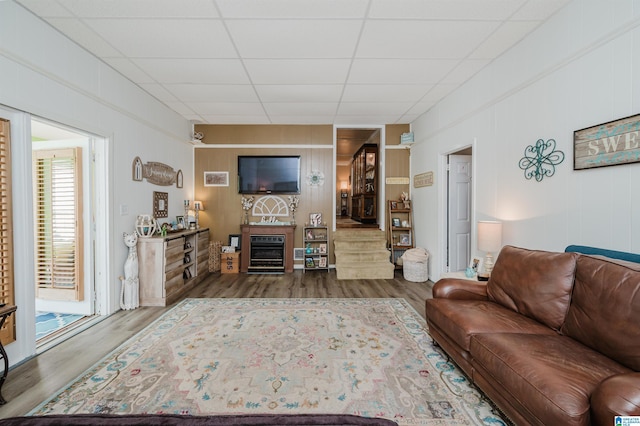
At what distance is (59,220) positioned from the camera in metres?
3.26

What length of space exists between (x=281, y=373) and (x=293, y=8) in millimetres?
2982

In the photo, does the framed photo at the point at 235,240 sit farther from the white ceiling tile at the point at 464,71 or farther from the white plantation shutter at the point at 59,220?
the white ceiling tile at the point at 464,71

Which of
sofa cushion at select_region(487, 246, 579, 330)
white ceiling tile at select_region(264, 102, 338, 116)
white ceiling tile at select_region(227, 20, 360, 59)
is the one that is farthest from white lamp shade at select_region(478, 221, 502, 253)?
white ceiling tile at select_region(264, 102, 338, 116)

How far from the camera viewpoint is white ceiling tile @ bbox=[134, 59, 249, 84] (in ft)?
10.5

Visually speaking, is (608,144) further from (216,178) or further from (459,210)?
(216,178)

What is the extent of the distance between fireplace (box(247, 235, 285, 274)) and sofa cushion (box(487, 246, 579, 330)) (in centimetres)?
373

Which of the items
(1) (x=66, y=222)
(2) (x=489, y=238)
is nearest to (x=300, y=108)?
(2) (x=489, y=238)

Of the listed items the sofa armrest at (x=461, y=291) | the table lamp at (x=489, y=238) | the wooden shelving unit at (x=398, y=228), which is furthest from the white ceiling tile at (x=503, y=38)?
the wooden shelving unit at (x=398, y=228)

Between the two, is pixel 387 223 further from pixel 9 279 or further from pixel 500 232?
pixel 9 279

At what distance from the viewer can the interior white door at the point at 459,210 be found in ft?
14.9

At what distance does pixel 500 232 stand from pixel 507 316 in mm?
1150

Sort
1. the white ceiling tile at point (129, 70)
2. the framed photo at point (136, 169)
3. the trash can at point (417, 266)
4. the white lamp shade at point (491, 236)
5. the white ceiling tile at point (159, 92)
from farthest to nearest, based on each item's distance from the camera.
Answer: the trash can at point (417, 266), the white ceiling tile at point (159, 92), the framed photo at point (136, 169), the white ceiling tile at point (129, 70), the white lamp shade at point (491, 236)

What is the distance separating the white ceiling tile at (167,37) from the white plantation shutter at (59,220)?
137 cm

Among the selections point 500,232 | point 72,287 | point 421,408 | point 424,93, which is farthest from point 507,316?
point 72,287
